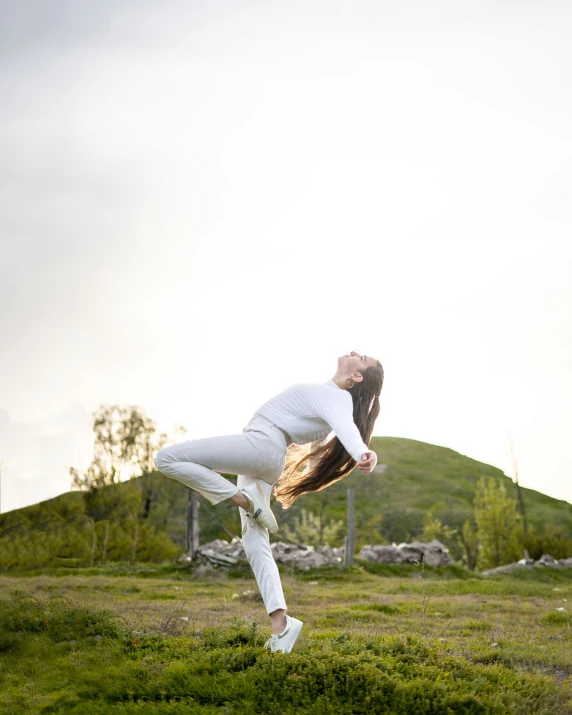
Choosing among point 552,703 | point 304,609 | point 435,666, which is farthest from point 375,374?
point 304,609

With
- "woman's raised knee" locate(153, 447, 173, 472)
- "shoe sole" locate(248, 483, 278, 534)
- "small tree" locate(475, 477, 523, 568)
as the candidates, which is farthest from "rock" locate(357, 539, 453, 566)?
"woman's raised knee" locate(153, 447, 173, 472)

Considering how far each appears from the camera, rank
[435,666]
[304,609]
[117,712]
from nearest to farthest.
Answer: [117,712] < [435,666] < [304,609]

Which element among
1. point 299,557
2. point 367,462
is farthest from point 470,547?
point 367,462

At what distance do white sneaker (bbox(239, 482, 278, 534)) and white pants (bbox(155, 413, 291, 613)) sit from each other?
0.12m

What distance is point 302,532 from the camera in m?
36.1

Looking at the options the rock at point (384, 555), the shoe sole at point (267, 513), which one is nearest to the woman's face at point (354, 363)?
the shoe sole at point (267, 513)

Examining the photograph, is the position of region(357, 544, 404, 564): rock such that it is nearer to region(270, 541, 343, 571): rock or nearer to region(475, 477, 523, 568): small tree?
region(270, 541, 343, 571): rock

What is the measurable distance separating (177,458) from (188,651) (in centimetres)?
190

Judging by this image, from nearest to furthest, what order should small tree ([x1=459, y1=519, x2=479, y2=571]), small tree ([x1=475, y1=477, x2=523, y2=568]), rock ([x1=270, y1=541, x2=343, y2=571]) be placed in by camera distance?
rock ([x1=270, y1=541, x2=343, y2=571]) → small tree ([x1=475, y1=477, x2=523, y2=568]) → small tree ([x1=459, y1=519, x2=479, y2=571])

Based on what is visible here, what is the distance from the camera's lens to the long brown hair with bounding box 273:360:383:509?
6294 mm

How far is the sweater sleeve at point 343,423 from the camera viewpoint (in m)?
5.16

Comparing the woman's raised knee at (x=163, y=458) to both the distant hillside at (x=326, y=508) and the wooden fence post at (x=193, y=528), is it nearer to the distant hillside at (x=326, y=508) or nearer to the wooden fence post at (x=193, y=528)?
the distant hillside at (x=326, y=508)

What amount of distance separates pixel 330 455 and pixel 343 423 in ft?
3.73

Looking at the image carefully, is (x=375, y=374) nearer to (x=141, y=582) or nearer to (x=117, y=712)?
(x=117, y=712)
